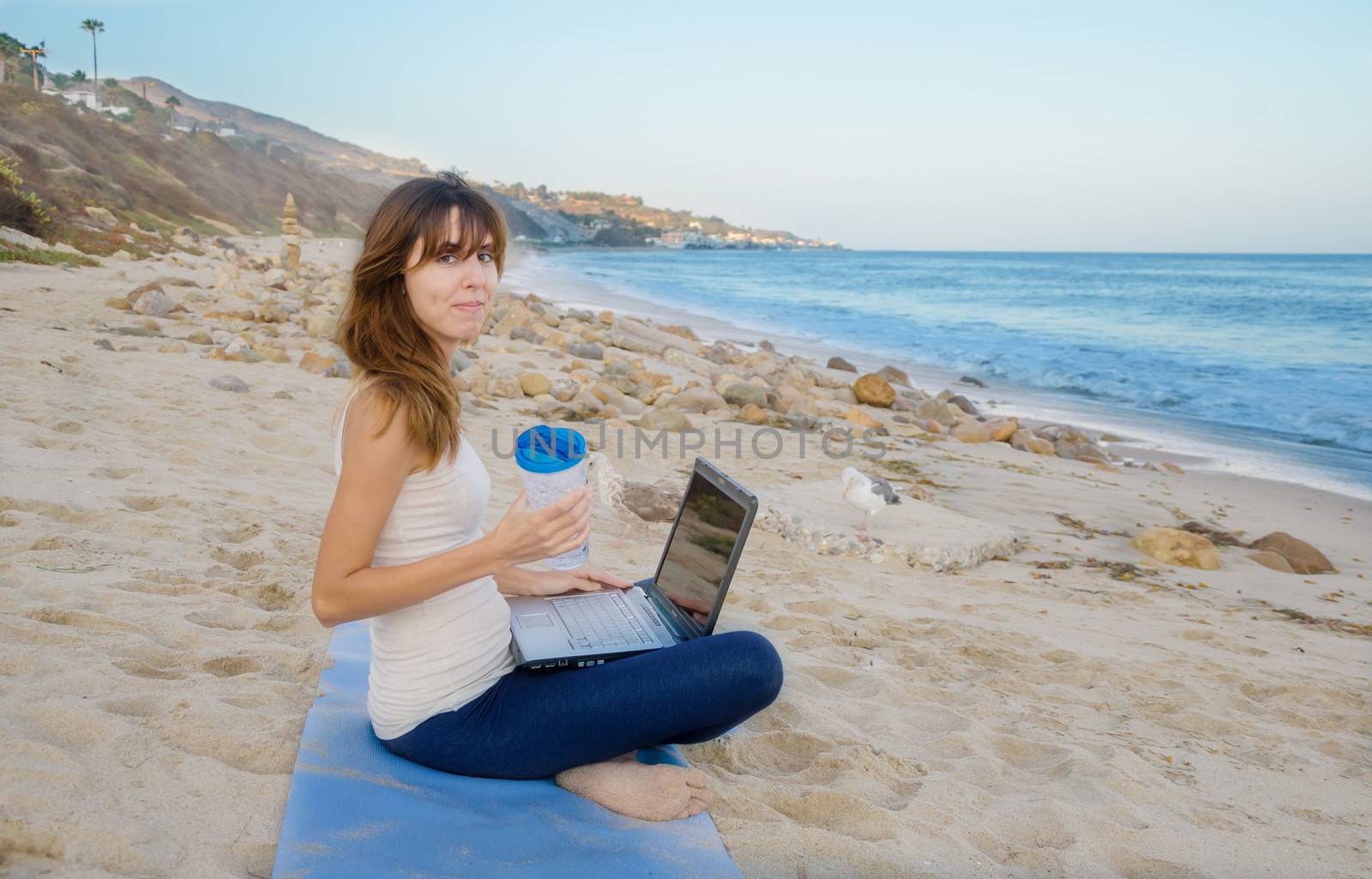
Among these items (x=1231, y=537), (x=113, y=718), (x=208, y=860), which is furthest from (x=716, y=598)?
(x=1231, y=537)

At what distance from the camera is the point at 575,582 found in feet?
10.1

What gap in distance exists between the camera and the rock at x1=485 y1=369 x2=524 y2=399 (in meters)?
8.95

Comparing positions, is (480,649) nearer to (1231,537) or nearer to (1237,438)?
(1231,537)

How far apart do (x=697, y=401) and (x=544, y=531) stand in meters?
7.32

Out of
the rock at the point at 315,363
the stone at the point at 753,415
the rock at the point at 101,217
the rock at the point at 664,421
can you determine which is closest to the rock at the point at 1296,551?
the stone at the point at 753,415

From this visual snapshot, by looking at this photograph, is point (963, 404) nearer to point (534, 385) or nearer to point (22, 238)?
point (534, 385)

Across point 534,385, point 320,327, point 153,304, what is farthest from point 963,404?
point 153,304

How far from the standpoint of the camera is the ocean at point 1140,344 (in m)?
11.1

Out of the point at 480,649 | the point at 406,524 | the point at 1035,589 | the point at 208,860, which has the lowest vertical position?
the point at 1035,589

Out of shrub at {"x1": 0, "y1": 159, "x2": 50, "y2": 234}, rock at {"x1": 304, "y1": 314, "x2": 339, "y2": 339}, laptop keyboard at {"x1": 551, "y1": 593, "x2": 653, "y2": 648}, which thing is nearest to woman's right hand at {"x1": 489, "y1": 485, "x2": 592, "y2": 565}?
laptop keyboard at {"x1": 551, "y1": 593, "x2": 653, "y2": 648}

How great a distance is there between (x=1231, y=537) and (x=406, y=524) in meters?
6.37

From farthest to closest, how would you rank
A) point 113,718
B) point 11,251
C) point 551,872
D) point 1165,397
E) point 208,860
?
point 1165,397
point 11,251
point 113,718
point 551,872
point 208,860

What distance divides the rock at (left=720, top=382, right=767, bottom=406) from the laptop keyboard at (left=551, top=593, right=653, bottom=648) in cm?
645

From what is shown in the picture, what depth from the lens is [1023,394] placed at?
46.8 feet
